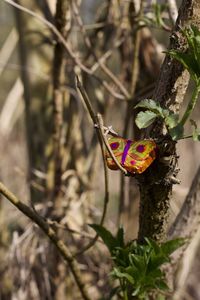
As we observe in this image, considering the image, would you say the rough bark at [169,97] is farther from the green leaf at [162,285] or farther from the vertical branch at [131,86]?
the vertical branch at [131,86]

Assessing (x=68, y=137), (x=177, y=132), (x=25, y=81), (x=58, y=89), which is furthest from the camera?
(x=25, y=81)

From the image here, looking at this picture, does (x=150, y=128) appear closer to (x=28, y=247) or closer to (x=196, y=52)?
(x=196, y=52)

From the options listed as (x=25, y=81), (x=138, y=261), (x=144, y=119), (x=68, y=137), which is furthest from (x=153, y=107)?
(x=25, y=81)

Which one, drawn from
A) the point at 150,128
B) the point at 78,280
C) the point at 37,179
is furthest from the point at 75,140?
the point at 150,128

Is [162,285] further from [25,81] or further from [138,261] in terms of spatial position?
[25,81]

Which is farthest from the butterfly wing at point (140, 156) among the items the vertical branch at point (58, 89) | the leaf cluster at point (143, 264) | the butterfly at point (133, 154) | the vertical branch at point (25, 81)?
the vertical branch at point (25, 81)

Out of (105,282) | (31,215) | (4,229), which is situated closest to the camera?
(31,215)
